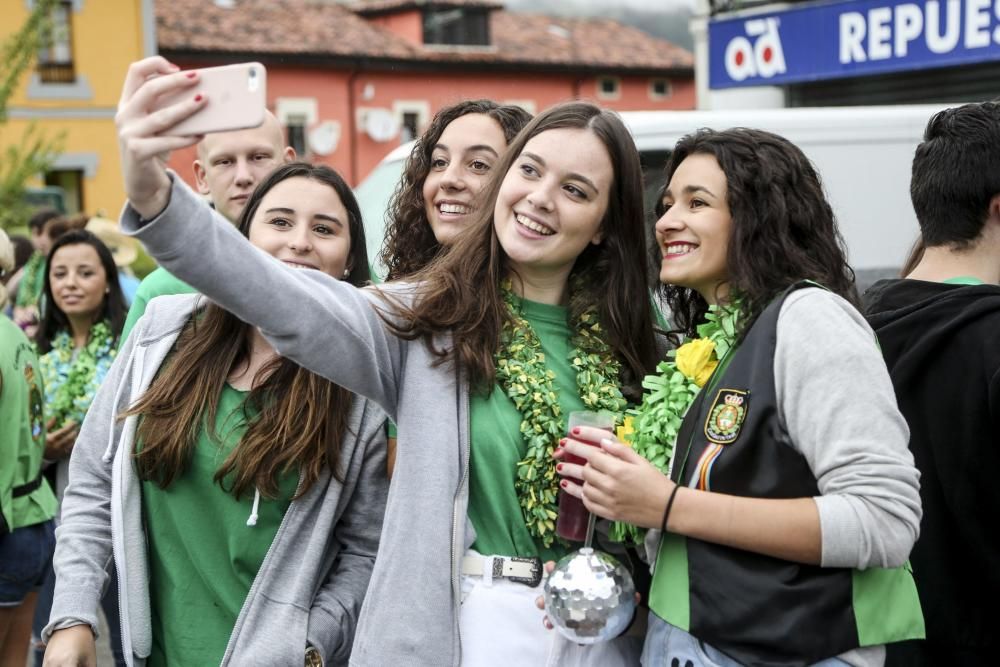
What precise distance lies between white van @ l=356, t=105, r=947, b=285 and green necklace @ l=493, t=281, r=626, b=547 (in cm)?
461

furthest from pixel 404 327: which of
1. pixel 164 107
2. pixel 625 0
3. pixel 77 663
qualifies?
pixel 625 0

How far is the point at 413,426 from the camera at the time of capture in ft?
7.68

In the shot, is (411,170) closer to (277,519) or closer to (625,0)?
(277,519)

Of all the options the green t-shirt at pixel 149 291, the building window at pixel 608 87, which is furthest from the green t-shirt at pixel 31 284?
the building window at pixel 608 87

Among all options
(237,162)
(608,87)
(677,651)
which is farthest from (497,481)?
(608,87)

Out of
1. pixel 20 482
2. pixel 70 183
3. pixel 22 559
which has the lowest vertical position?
pixel 22 559

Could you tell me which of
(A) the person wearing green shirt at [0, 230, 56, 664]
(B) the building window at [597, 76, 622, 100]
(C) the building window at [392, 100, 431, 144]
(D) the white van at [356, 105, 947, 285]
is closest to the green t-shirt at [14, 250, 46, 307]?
(D) the white van at [356, 105, 947, 285]

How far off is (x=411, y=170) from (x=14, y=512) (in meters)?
1.88

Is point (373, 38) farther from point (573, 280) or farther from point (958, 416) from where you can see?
point (958, 416)

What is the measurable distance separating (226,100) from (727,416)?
1.03 m

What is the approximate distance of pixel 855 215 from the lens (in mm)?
7359

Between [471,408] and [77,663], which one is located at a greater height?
[471,408]

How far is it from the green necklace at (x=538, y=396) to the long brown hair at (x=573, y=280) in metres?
0.04

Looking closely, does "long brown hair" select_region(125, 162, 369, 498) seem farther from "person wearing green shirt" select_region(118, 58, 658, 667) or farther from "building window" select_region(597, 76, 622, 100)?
"building window" select_region(597, 76, 622, 100)
